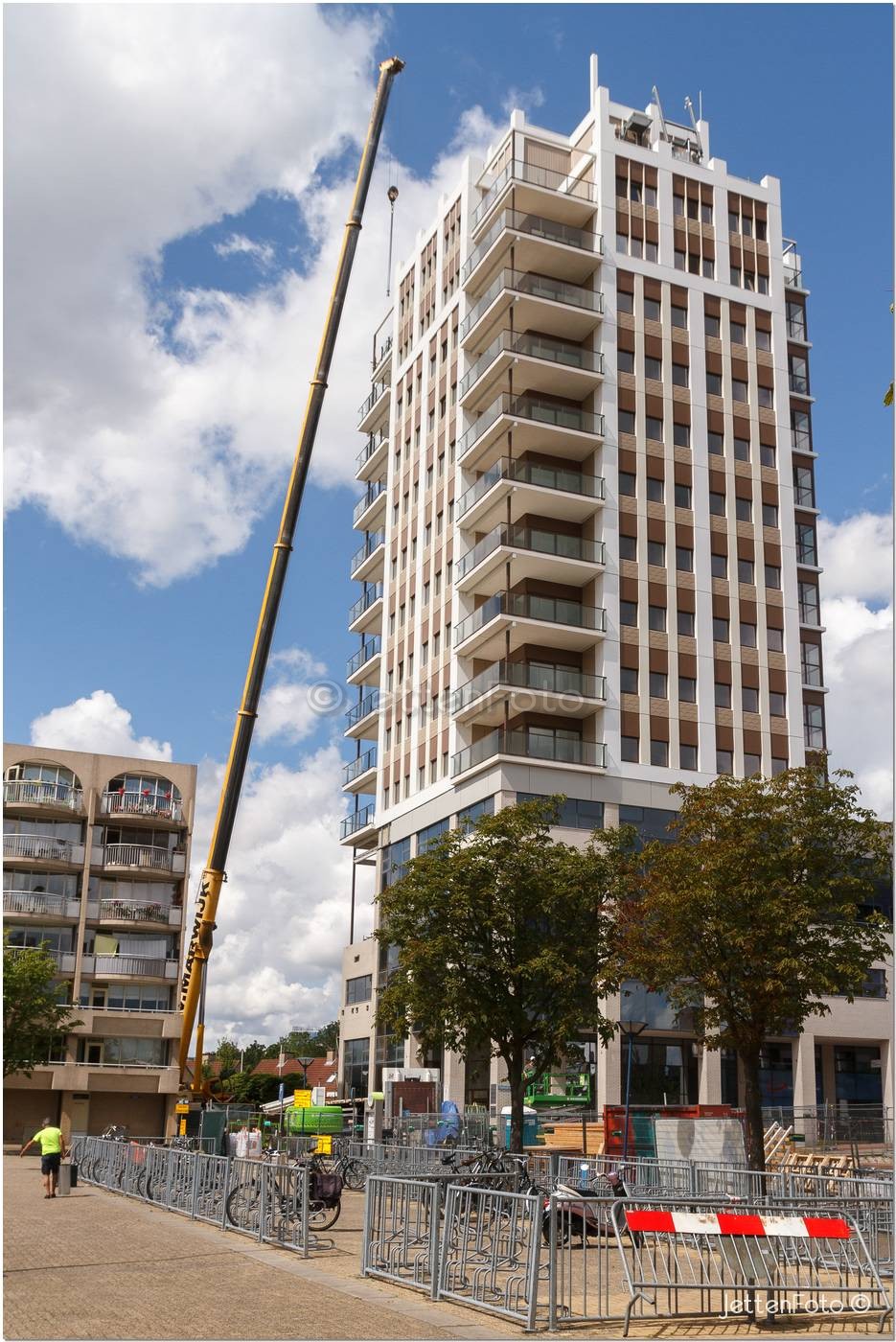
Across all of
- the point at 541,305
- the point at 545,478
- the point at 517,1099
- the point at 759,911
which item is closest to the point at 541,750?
the point at 545,478

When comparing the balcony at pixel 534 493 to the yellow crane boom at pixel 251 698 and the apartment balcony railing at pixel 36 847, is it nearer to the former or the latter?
the yellow crane boom at pixel 251 698

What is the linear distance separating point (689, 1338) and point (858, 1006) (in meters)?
42.2

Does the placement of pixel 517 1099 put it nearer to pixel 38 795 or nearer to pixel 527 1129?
pixel 527 1129

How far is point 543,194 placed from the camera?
52.8 m

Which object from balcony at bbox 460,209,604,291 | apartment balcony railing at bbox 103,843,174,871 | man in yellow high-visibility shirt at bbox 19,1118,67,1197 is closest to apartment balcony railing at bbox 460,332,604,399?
balcony at bbox 460,209,604,291

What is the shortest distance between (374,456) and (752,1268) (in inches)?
2265

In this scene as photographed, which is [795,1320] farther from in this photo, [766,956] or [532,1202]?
[766,956]

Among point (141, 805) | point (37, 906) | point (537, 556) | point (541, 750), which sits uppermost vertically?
point (537, 556)

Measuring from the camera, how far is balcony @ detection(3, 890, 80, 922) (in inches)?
2501

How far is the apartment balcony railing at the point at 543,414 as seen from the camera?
5106 centimetres

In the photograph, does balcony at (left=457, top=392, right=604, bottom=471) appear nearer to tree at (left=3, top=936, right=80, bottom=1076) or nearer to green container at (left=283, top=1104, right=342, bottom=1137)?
green container at (left=283, top=1104, right=342, bottom=1137)

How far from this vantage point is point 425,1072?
1770 inches

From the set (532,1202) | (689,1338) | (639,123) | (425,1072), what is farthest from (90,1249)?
(639,123)

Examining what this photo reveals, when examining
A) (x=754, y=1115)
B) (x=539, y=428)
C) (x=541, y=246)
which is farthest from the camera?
(x=541, y=246)
